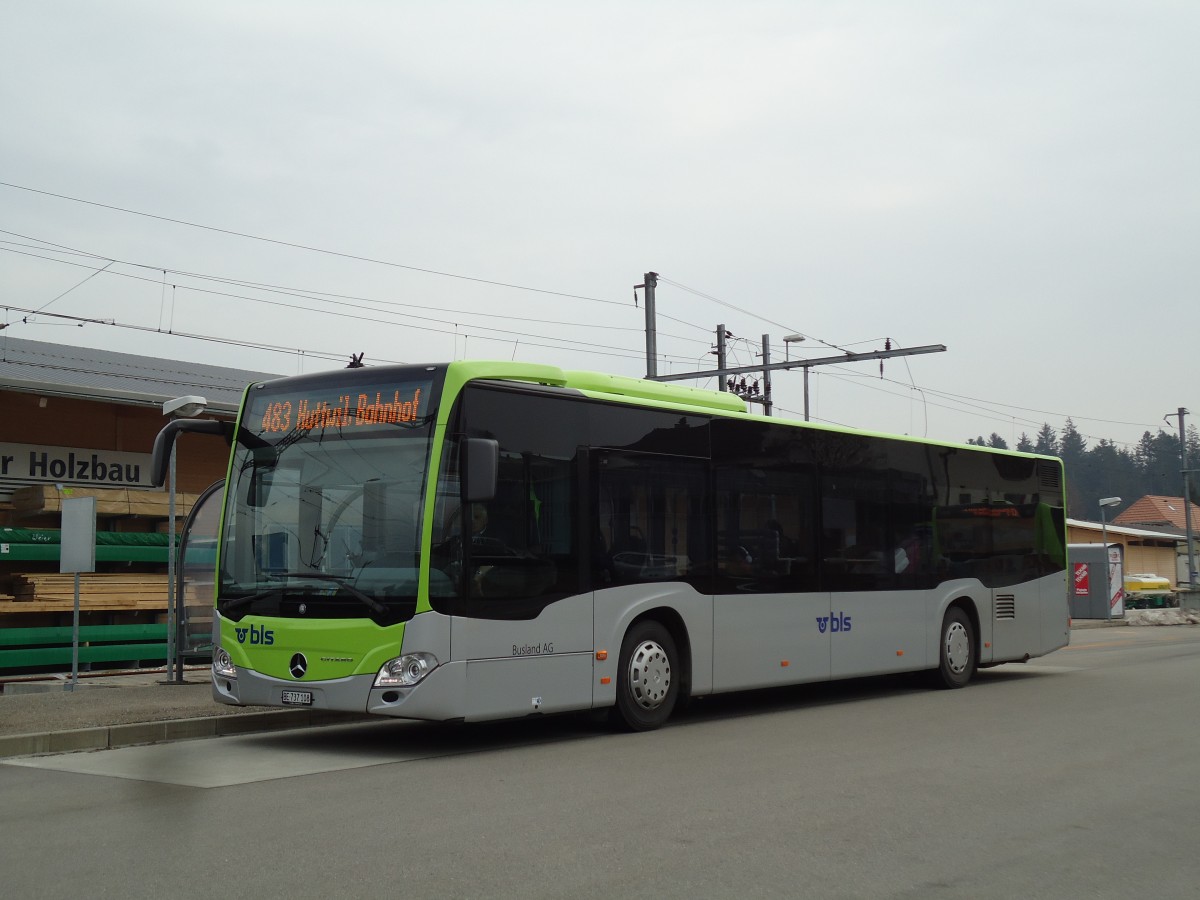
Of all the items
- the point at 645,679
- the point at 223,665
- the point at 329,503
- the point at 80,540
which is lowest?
the point at 645,679

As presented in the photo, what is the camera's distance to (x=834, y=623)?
14148 mm

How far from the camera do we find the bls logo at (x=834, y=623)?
13.9m

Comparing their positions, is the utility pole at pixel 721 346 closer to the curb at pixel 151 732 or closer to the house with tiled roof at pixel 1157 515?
the curb at pixel 151 732

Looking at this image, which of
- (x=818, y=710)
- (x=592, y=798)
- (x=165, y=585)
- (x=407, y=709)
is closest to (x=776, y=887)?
(x=592, y=798)

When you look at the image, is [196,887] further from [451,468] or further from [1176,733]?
[1176,733]

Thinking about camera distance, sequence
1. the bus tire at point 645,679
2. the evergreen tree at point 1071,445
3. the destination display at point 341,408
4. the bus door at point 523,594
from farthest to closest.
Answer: the evergreen tree at point 1071,445, the bus tire at point 645,679, the destination display at point 341,408, the bus door at point 523,594

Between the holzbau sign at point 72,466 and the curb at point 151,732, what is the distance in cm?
890

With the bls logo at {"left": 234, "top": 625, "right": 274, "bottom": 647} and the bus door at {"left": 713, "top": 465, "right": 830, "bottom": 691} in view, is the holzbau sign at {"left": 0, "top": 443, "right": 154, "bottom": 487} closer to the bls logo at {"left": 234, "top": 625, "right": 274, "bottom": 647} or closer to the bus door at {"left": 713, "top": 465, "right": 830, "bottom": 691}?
the bls logo at {"left": 234, "top": 625, "right": 274, "bottom": 647}

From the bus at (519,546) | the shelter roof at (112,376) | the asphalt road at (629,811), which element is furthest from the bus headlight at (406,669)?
the shelter roof at (112,376)

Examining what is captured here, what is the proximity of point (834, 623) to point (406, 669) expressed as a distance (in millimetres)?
5904

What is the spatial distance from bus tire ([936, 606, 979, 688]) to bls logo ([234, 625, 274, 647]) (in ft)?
28.8

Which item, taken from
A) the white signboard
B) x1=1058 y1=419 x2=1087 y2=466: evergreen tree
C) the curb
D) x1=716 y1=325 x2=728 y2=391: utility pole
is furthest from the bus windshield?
x1=1058 y1=419 x2=1087 y2=466: evergreen tree

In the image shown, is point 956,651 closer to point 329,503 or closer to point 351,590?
point 351,590

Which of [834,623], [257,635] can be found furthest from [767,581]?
[257,635]
